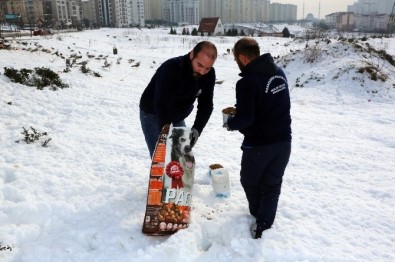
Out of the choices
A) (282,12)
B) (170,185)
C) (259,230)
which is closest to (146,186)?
(170,185)

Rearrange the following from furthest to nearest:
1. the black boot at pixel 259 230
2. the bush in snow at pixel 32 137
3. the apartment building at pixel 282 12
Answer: the apartment building at pixel 282 12
the bush in snow at pixel 32 137
the black boot at pixel 259 230

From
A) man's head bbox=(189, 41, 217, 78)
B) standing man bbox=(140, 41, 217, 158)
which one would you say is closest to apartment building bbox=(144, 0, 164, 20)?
standing man bbox=(140, 41, 217, 158)

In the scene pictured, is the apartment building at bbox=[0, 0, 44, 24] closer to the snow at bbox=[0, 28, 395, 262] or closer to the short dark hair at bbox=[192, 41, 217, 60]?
the snow at bbox=[0, 28, 395, 262]

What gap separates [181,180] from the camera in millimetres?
3061

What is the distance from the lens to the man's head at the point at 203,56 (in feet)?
→ 9.54

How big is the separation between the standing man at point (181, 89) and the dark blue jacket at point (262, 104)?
487mm

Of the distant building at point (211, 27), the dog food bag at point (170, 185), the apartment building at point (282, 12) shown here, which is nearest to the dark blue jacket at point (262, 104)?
the dog food bag at point (170, 185)

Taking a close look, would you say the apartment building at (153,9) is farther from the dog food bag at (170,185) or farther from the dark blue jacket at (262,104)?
the dark blue jacket at (262,104)

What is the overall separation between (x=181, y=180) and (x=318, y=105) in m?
6.69

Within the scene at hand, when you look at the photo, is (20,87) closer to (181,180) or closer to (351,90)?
(181,180)

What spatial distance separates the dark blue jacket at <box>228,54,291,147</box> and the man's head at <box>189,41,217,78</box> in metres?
0.38

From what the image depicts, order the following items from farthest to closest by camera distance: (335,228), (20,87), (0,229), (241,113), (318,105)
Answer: (318,105), (20,87), (335,228), (0,229), (241,113)

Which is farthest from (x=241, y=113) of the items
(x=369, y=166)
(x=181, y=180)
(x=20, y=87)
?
(x=20, y=87)

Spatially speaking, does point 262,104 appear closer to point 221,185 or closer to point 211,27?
point 221,185
